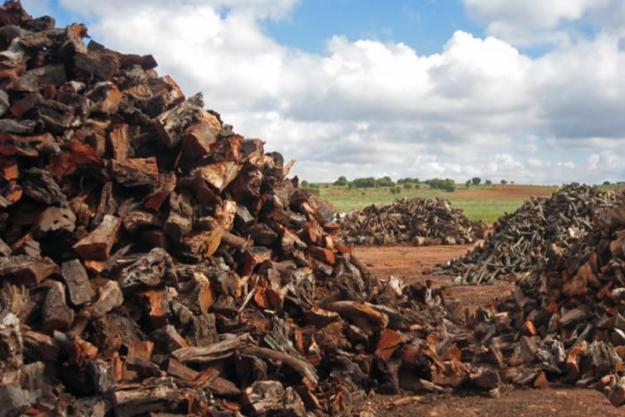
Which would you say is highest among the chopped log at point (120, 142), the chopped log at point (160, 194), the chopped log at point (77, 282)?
the chopped log at point (120, 142)

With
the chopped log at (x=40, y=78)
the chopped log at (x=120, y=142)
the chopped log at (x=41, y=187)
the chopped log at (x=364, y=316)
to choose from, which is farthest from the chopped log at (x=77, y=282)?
the chopped log at (x=364, y=316)

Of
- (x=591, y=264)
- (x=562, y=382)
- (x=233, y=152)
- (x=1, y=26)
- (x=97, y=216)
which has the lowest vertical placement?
(x=562, y=382)

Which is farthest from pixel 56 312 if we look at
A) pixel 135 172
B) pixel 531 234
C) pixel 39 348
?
pixel 531 234

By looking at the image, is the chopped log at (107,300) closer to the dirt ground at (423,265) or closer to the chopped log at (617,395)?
the chopped log at (617,395)

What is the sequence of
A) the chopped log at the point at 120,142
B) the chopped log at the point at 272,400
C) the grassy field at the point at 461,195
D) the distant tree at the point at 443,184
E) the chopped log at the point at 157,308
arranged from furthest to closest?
1. the distant tree at the point at 443,184
2. the grassy field at the point at 461,195
3. the chopped log at the point at 120,142
4. the chopped log at the point at 157,308
5. the chopped log at the point at 272,400

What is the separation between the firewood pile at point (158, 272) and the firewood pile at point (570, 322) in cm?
92

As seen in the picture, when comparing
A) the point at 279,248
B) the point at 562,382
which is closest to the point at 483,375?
the point at 562,382

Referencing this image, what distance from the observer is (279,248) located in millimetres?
8406

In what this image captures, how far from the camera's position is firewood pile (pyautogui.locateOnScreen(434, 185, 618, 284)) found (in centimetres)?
1667

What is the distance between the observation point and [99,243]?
21.5 feet

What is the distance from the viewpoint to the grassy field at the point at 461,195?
57.6m

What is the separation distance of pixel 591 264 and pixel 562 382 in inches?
93.8

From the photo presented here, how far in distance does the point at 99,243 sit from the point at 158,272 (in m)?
0.62

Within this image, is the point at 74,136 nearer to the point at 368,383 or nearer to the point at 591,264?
the point at 368,383
